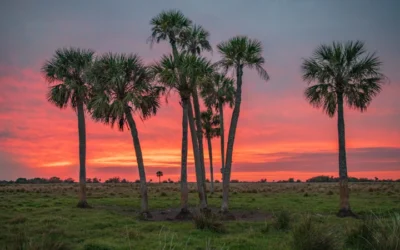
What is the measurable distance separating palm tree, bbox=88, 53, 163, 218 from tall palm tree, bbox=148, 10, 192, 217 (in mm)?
2172

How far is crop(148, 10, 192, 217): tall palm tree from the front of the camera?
2867 cm

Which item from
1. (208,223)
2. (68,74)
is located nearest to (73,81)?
(68,74)

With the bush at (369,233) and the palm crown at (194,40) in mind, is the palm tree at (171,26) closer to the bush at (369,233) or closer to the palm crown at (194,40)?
the palm crown at (194,40)

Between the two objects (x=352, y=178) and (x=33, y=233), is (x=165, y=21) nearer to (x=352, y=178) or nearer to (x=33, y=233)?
(x=33, y=233)

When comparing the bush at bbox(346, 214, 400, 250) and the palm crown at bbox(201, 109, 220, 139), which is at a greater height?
the palm crown at bbox(201, 109, 220, 139)

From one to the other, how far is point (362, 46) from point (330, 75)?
3.13 meters

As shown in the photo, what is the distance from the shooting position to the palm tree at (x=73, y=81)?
1469 inches

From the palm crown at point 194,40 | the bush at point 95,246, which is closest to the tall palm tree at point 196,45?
the palm crown at point 194,40

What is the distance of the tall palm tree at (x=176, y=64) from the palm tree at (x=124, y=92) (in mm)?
2172

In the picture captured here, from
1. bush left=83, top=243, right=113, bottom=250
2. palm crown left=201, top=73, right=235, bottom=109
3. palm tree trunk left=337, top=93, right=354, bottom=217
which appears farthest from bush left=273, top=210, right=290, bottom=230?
palm crown left=201, top=73, right=235, bottom=109

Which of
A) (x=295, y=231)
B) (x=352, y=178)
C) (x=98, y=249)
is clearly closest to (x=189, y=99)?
(x=98, y=249)

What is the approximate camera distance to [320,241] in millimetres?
11297

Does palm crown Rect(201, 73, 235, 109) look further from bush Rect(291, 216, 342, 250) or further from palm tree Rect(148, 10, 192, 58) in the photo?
bush Rect(291, 216, 342, 250)

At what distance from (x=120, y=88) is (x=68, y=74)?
33.2 feet
